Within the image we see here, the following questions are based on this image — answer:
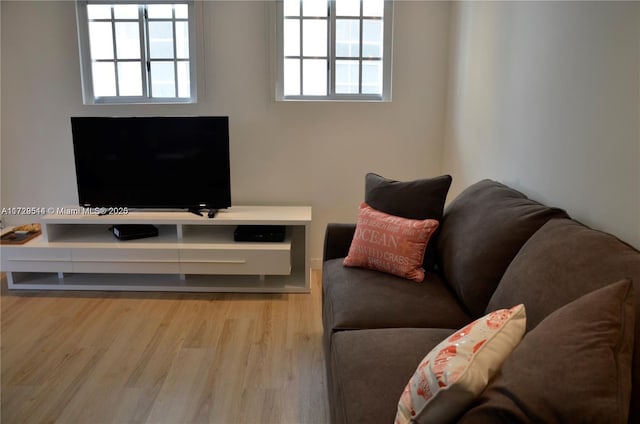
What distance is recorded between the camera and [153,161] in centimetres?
331

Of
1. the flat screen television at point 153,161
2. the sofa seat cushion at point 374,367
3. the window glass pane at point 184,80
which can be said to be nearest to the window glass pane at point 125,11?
the window glass pane at point 184,80

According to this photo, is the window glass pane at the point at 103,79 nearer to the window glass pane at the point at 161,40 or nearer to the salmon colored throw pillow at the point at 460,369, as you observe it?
the window glass pane at the point at 161,40

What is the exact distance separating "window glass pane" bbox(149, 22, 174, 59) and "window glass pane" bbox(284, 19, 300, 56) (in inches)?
33.1

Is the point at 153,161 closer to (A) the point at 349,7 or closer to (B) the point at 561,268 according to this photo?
(A) the point at 349,7

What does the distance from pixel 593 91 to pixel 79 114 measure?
3.35m

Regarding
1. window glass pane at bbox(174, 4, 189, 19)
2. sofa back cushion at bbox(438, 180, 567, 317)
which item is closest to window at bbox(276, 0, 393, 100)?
window glass pane at bbox(174, 4, 189, 19)

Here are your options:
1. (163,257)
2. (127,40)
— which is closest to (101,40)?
(127,40)

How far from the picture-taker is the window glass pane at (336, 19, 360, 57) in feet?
→ 11.6

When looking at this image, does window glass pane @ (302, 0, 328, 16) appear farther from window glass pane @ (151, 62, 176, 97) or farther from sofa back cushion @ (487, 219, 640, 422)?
sofa back cushion @ (487, 219, 640, 422)

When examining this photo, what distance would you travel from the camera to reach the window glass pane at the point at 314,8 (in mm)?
3502

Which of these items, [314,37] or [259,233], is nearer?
[259,233]

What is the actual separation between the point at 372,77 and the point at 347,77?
0.62 ft

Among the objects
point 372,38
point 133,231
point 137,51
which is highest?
point 372,38

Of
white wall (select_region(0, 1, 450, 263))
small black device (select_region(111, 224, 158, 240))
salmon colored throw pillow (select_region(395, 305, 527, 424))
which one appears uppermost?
white wall (select_region(0, 1, 450, 263))
